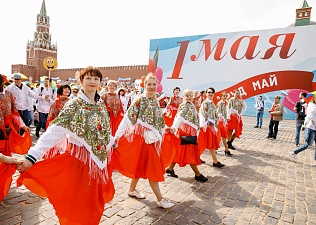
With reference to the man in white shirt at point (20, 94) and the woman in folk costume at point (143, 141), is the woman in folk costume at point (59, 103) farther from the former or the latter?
the woman in folk costume at point (143, 141)

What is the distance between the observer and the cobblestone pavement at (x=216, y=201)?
3.12 metres

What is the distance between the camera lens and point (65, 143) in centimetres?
237

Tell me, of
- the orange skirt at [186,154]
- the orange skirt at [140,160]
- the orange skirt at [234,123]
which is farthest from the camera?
the orange skirt at [234,123]

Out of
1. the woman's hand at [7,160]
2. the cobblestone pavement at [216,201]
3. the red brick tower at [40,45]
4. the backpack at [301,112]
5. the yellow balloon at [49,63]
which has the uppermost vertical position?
the red brick tower at [40,45]

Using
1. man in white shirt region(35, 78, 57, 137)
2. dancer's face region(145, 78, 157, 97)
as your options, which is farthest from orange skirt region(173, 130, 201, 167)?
man in white shirt region(35, 78, 57, 137)

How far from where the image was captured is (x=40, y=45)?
77625mm

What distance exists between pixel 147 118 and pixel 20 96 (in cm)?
532

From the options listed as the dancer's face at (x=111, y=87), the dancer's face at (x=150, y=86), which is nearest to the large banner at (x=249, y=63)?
the dancer's face at (x=111, y=87)

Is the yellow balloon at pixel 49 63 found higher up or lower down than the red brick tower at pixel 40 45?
lower down

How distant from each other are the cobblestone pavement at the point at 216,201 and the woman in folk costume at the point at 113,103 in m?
2.37

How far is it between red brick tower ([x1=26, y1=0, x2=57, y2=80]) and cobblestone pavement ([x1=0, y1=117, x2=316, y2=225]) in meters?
79.5

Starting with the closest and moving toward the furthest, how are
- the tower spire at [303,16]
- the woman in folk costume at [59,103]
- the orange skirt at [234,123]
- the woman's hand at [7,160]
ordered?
the woman's hand at [7,160] → the woman in folk costume at [59,103] → the orange skirt at [234,123] → the tower spire at [303,16]

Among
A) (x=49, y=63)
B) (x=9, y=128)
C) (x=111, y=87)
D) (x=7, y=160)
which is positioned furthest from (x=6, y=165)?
(x=49, y=63)

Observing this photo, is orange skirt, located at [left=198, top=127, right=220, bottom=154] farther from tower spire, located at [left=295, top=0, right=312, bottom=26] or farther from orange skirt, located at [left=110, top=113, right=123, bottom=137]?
tower spire, located at [left=295, top=0, right=312, bottom=26]
